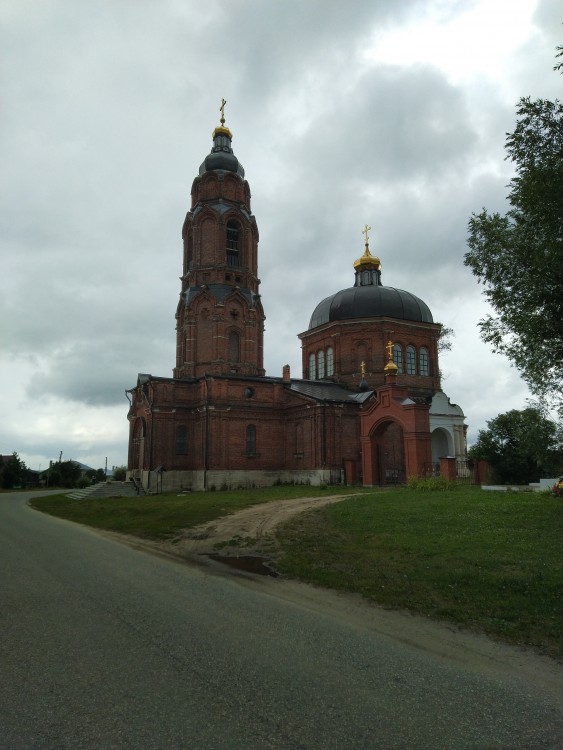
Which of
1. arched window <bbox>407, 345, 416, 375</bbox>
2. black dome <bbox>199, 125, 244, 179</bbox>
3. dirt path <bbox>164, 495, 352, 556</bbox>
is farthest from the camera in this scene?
arched window <bbox>407, 345, 416, 375</bbox>

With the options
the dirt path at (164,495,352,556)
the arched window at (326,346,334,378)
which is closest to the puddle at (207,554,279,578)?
the dirt path at (164,495,352,556)

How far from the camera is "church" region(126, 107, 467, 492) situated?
1335 inches

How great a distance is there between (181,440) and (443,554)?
2707 centimetres

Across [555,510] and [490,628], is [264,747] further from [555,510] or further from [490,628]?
[555,510]

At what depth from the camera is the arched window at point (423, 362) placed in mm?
41819

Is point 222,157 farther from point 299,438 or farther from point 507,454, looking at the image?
point 507,454

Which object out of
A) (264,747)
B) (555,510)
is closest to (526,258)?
(555,510)

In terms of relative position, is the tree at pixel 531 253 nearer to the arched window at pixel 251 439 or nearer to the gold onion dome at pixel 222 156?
the arched window at pixel 251 439

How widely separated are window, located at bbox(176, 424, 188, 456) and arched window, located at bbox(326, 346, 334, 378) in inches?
483

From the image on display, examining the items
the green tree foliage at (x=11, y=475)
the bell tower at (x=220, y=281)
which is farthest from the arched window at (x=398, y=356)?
the green tree foliage at (x=11, y=475)

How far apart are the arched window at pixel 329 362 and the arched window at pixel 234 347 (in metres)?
8.11

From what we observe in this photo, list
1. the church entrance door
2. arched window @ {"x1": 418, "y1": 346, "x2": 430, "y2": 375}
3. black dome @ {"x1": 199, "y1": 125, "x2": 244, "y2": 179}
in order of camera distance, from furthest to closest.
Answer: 1. arched window @ {"x1": 418, "y1": 346, "x2": 430, "y2": 375}
2. black dome @ {"x1": 199, "y1": 125, "x2": 244, "y2": 179}
3. the church entrance door

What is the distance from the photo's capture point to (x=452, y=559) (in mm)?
9648

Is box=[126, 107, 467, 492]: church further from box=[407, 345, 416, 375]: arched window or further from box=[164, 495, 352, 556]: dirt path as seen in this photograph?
box=[164, 495, 352, 556]: dirt path
